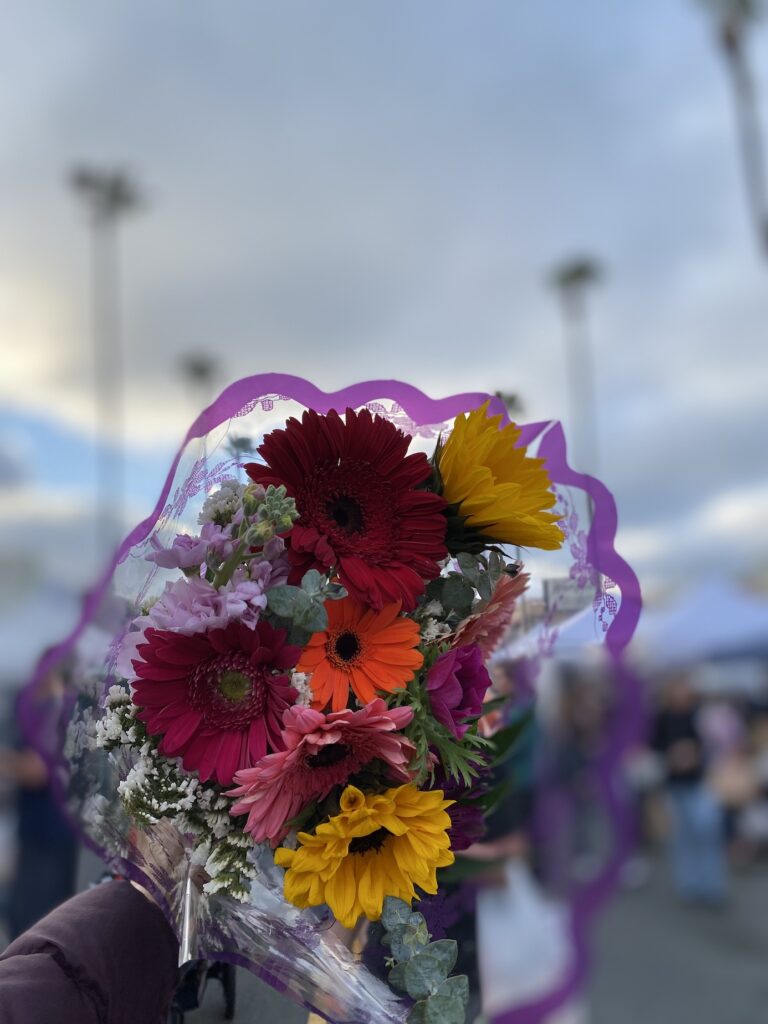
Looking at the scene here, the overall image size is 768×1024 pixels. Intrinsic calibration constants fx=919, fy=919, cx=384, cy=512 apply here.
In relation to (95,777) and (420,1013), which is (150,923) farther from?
(420,1013)

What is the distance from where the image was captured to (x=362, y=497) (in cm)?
117

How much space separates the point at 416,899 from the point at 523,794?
3517mm

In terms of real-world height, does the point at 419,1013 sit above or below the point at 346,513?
below

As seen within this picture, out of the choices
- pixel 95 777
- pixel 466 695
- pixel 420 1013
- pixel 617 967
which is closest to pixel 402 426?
pixel 466 695

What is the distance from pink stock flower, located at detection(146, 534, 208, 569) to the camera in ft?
3.70

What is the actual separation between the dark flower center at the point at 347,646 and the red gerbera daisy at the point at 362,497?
0.16 feet

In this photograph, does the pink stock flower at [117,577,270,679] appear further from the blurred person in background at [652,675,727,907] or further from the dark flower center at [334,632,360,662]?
the blurred person in background at [652,675,727,907]

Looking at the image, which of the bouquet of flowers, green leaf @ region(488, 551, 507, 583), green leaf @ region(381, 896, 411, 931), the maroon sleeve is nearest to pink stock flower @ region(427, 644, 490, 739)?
the bouquet of flowers

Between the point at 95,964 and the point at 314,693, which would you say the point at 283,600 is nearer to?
the point at 314,693

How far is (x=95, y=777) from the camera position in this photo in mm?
1267

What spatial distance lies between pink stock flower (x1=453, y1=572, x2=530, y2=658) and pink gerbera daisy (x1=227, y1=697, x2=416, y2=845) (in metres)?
0.18

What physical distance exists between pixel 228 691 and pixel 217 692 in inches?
0.5

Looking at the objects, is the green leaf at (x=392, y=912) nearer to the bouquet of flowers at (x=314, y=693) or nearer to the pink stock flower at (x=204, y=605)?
the bouquet of flowers at (x=314, y=693)

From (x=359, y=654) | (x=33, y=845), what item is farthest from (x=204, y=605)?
(x=33, y=845)
